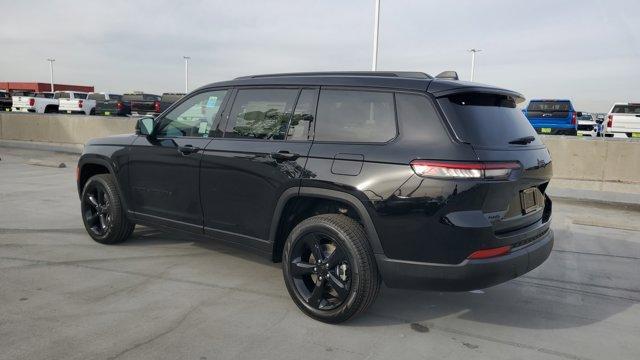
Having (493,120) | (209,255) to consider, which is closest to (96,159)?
(209,255)

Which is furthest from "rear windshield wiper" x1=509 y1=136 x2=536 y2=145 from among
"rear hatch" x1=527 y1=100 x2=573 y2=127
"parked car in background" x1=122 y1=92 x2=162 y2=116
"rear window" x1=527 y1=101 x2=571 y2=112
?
"parked car in background" x1=122 y1=92 x2=162 y2=116

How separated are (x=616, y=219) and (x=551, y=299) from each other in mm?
4089

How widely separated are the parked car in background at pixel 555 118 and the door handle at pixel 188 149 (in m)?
16.1


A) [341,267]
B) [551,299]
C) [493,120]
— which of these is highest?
[493,120]

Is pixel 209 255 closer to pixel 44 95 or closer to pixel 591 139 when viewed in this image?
pixel 591 139

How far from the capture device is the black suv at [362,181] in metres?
3.08

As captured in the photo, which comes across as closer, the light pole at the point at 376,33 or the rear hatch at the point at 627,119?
the rear hatch at the point at 627,119

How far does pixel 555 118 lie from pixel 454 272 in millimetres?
17268

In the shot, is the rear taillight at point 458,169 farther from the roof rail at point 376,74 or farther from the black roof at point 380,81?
the roof rail at point 376,74

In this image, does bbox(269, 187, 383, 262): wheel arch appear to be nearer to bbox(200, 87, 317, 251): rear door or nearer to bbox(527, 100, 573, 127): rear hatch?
bbox(200, 87, 317, 251): rear door

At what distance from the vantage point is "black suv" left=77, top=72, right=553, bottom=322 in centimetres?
308

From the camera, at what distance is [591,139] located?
9.43 m

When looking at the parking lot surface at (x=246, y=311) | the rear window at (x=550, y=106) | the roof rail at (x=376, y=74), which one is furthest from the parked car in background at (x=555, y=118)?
the roof rail at (x=376, y=74)

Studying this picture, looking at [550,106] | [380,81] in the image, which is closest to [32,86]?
[550,106]
